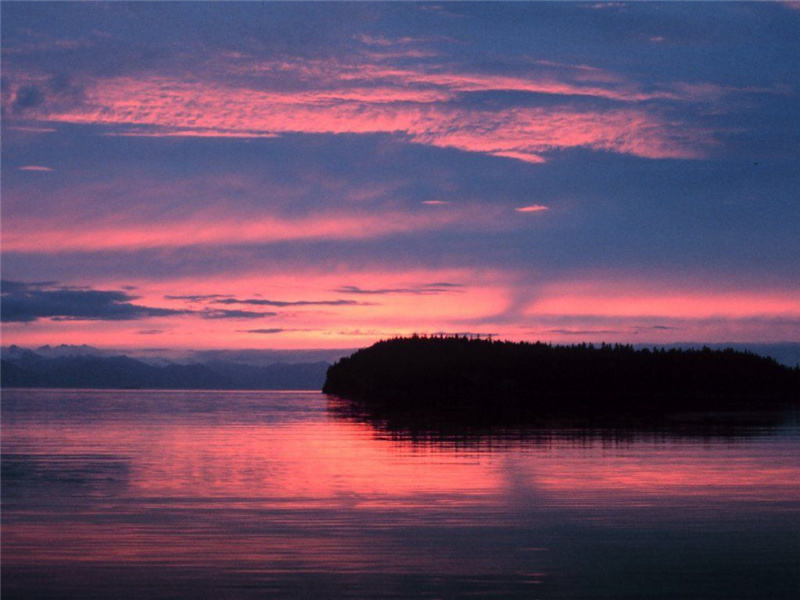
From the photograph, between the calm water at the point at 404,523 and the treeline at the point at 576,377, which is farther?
the treeline at the point at 576,377

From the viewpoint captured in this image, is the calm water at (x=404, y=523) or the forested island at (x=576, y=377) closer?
the calm water at (x=404, y=523)

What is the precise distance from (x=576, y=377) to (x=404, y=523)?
10013cm

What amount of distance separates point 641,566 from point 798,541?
11.4ft

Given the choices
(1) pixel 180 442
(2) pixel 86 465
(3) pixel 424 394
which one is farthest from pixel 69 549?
(3) pixel 424 394

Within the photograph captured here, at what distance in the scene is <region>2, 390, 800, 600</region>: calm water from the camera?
44.4 feet

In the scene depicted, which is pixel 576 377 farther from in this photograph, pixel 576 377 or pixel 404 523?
pixel 404 523

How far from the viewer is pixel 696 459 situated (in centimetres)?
3000

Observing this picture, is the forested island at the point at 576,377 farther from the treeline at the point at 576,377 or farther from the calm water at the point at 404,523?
the calm water at the point at 404,523

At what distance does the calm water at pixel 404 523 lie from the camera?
13547mm

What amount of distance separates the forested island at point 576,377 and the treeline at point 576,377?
0.36 ft

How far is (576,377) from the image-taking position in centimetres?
11606

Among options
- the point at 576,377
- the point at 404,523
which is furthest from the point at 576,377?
the point at 404,523

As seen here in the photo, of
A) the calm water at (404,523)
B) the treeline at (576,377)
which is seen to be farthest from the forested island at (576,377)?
the calm water at (404,523)

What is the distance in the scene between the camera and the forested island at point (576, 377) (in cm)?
10475
